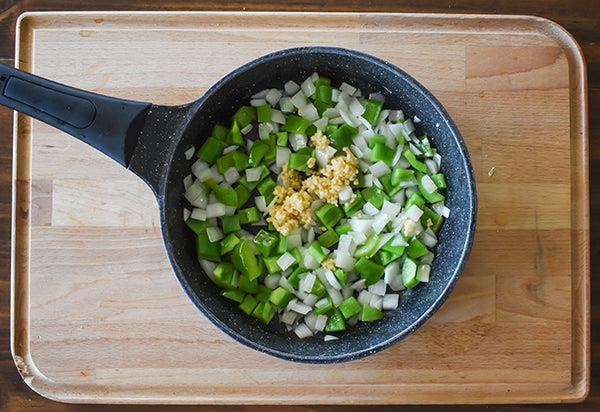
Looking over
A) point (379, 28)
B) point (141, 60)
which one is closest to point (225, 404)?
point (141, 60)

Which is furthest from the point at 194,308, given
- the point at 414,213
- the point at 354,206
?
the point at 414,213

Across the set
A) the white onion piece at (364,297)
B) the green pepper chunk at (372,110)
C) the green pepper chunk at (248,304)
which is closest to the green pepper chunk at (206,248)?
the green pepper chunk at (248,304)

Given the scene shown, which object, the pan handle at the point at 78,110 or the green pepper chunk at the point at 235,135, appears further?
the green pepper chunk at the point at 235,135

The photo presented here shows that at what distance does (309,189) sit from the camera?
3.70ft

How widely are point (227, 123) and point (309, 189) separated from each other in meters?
0.24

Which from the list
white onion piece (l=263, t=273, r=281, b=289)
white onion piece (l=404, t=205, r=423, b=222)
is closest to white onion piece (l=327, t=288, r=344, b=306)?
white onion piece (l=263, t=273, r=281, b=289)

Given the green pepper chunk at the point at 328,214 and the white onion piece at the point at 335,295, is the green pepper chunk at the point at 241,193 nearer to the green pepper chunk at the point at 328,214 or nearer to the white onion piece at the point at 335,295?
the green pepper chunk at the point at 328,214

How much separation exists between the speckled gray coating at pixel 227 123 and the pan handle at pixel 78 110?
0.09 feet

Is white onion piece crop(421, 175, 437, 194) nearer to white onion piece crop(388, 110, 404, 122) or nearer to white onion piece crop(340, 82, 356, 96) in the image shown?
white onion piece crop(388, 110, 404, 122)

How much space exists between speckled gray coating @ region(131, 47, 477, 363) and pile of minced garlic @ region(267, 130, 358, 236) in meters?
0.16

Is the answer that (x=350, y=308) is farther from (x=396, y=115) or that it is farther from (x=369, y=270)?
(x=396, y=115)

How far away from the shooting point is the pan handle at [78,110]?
900 millimetres

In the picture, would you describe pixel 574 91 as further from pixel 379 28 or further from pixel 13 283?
pixel 13 283

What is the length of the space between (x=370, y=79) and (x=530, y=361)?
704mm
